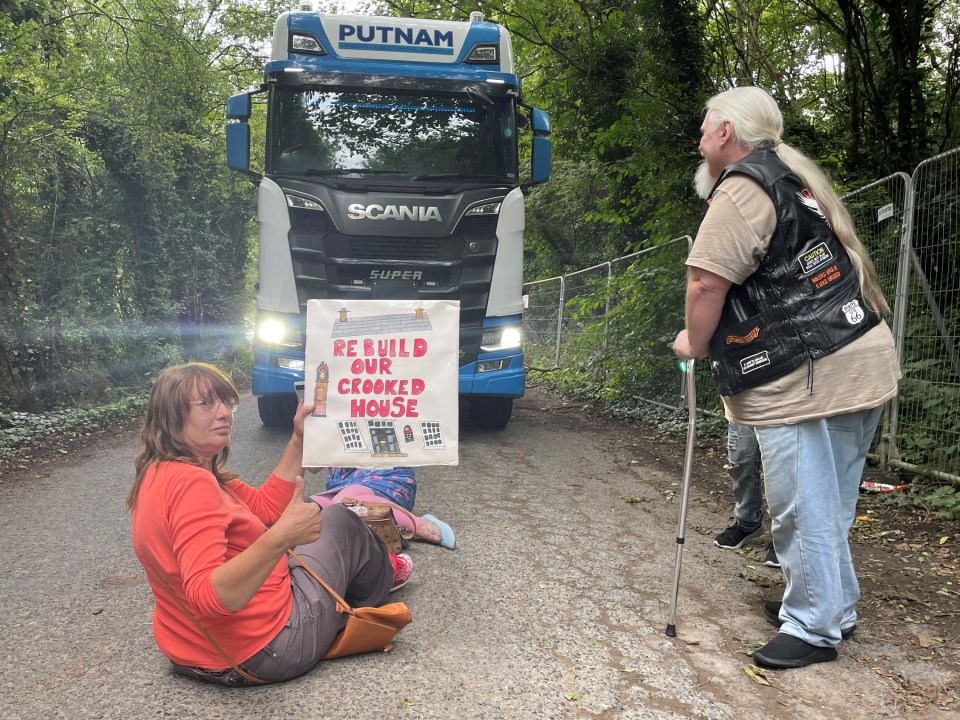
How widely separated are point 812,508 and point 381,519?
6.59ft

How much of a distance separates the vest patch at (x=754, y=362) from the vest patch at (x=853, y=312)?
0.31m

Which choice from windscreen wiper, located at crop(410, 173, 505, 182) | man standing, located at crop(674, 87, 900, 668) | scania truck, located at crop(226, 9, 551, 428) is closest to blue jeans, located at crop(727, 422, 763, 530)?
man standing, located at crop(674, 87, 900, 668)

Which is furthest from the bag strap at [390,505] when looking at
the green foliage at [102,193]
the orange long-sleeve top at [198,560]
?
the green foliage at [102,193]

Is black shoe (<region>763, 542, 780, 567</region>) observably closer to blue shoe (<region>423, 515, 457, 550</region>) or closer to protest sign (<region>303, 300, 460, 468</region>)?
blue shoe (<region>423, 515, 457, 550</region>)

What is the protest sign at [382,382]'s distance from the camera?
3273mm

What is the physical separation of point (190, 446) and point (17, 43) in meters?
8.74

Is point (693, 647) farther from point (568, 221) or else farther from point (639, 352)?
point (568, 221)

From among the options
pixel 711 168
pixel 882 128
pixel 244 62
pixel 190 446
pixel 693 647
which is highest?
pixel 244 62

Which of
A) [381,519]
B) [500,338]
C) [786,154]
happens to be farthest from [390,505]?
[500,338]

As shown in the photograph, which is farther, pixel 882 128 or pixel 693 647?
pixel 882 128

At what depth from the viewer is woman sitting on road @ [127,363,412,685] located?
2.59 m

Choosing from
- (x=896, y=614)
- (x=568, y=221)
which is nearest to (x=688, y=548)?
(x=896, y=614)

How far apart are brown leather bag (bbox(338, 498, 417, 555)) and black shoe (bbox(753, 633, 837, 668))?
5.81 ft

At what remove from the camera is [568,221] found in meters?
21.0
